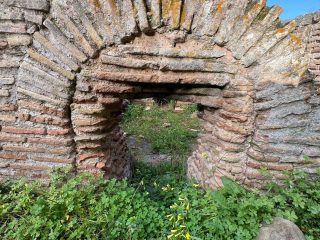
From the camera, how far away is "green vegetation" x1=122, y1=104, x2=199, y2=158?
520 centimetres

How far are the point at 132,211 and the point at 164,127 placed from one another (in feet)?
14.4

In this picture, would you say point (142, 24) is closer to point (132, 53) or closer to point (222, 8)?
point (132, 53)

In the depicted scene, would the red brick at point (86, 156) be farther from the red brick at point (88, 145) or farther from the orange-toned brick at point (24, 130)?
the orange-toned brick at point (24, 130)

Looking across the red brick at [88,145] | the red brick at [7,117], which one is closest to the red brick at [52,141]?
the red brick at [88,145]

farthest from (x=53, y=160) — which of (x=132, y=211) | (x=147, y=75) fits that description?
(x=147, y=75)

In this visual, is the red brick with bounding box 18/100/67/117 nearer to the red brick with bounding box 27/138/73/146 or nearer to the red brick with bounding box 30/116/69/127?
the red brick with bounding box 30/116/69/127

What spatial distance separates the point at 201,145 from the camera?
3215mm

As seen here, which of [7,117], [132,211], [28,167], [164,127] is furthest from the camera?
[164,127]

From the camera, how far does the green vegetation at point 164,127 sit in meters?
5.20

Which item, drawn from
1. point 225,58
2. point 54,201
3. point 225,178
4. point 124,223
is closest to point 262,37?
point 225,58

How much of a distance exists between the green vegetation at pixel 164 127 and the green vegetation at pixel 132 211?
2.41m

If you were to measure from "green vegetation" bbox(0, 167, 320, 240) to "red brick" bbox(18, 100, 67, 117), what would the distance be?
2.04 ft

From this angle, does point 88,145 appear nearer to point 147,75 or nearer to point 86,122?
point 86,122

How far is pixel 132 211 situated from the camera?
7.43 feet
